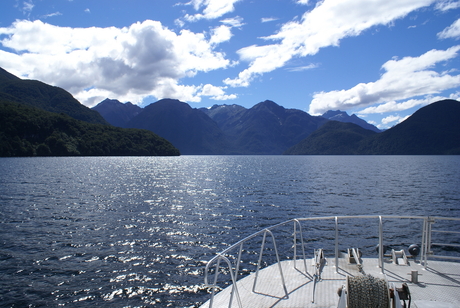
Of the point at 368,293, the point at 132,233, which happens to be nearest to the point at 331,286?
the point at 368,293

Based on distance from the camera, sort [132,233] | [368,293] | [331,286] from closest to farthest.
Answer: [368,293] < [331,286] < [132,233]

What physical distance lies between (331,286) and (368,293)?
3384 mm

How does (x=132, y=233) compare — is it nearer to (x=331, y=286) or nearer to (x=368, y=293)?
(x=331, y=286)

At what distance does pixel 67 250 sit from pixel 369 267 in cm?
1995

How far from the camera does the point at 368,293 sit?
6262 mm

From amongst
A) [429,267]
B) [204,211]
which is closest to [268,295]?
[429,267]

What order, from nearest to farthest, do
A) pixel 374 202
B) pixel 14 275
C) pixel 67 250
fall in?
pixel 14 275 → pixel 67 250 → pixel 374 202

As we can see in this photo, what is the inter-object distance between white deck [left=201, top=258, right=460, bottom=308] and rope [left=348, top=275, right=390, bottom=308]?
2.18 metres

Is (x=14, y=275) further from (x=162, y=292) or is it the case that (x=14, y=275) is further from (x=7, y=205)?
(x=7, y=205)

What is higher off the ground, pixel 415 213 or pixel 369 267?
pixel 369 267

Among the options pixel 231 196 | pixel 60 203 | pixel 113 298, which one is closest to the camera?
pixel 113 298

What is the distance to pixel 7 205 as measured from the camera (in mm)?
37812

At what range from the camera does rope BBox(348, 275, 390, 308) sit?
6.18 metres

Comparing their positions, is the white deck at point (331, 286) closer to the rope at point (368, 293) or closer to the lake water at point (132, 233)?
the rope at point (368, 293)
